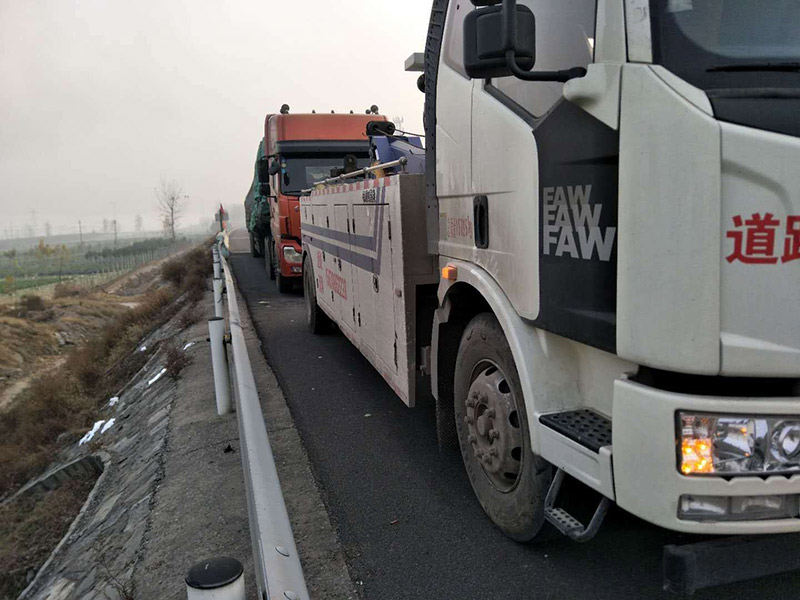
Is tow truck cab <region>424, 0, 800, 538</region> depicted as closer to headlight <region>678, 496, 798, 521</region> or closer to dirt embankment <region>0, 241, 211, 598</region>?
headlight <region>678, 496, 798, 521</region>

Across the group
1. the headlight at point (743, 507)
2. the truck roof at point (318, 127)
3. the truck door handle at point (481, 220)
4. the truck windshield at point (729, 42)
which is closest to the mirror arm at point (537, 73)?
the truck windshield at point (729, 42)

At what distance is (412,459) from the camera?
4.42m

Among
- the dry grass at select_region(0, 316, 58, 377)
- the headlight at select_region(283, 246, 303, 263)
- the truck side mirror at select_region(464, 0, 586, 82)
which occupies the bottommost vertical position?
the dry grass at select_region(0, 316, 58, 377)

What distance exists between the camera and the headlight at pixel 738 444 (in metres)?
1.92

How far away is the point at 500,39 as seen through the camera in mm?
2316

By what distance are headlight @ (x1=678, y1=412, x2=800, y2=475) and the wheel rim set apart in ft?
3.26

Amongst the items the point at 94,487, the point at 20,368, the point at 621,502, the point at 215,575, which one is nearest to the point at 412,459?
the point at 621,502

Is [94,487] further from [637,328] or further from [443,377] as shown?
[637,328]

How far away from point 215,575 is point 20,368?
26215 millimetres

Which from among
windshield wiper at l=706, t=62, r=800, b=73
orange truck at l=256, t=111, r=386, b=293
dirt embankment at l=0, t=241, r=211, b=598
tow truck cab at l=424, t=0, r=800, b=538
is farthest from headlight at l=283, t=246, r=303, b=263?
windshield wiper at l=706, t=62, r=800, b=73

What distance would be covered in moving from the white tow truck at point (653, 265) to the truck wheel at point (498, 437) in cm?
2

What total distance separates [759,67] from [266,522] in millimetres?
2286

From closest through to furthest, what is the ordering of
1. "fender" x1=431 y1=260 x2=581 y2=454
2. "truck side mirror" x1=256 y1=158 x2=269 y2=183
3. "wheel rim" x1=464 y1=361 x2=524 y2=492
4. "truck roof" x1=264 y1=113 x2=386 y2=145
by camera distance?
"fender" x1=431 y1=260 x2=581 y2=454, "wheel rim" x1=464 y1=361 x2=524 y2=492, "truck roof" x1=264 y1=113 x2=386 y2=145, "truck side mirror" x1=256 y1=158 x2=269 y2=183

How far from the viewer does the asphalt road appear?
288 centimetres
